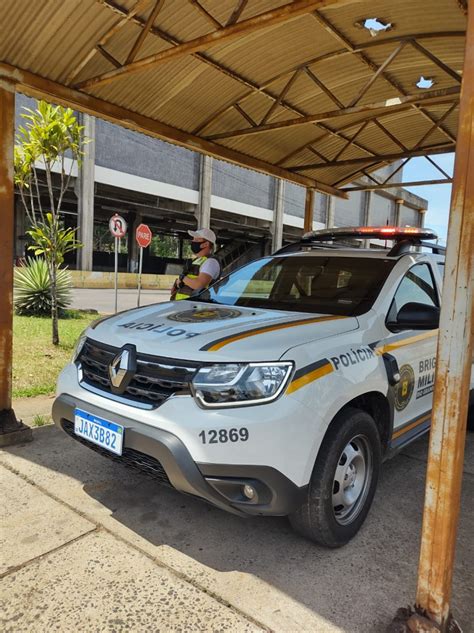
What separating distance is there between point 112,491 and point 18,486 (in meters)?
0.62

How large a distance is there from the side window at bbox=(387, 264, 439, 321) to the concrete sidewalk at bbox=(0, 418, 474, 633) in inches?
51.4

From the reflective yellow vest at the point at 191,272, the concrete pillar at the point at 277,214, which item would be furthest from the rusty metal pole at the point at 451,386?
the concrete pillar at the point at 277,214

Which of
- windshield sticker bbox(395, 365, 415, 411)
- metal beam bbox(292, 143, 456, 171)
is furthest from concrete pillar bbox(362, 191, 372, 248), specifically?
windshield sticker bbox(395, 365, 415, 411)

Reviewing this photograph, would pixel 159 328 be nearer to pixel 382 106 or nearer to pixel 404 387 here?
pixel 404 387

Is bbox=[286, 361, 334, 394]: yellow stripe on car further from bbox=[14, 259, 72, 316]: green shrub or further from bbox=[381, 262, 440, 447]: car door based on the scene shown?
bbox=[14, 259, 72, 316]: green shrub

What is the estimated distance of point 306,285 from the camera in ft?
12.0

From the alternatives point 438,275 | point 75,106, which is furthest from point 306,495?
point 75,106

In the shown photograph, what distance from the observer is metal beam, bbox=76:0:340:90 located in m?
3.07

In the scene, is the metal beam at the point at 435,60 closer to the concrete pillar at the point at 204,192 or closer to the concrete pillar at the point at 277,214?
the concrete pillar at the point at 204,192

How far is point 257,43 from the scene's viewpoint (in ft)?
14.6

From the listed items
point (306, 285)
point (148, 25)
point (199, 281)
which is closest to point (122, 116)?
point (148, 25)

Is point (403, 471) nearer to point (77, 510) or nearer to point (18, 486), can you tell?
point (77, 510)

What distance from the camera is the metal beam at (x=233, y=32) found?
3.07m

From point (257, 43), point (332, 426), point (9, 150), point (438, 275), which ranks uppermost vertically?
point (257, 43)
